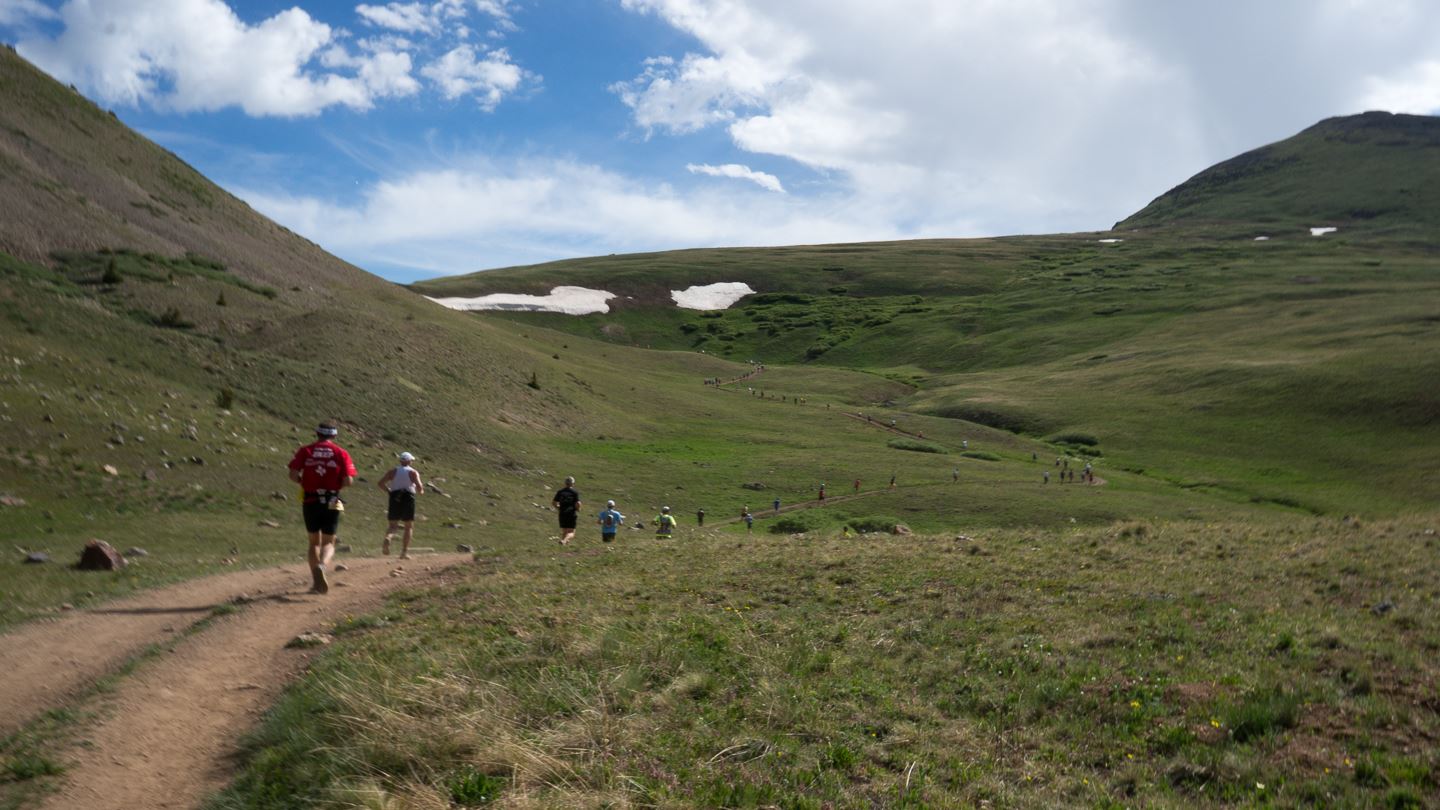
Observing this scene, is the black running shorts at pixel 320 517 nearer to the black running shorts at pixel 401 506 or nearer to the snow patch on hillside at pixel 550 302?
the black running shorts at pixel 401 506

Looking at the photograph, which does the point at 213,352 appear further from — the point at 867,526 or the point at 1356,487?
the point at 1356,487

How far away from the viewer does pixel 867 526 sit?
40875 millimetres

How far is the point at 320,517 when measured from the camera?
52.7 ft

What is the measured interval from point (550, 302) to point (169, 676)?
475 ft

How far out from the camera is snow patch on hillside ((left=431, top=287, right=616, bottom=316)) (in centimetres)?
14138

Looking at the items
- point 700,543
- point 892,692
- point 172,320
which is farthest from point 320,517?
point 172,320

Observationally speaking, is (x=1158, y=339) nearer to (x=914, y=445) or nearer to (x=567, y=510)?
(x=914, y=445)

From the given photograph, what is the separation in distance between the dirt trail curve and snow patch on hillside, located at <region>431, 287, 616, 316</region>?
127188mm

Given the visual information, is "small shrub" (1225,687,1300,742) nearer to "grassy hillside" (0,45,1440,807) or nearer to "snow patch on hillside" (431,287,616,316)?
"grassy hillside" (0,45,1440,807)

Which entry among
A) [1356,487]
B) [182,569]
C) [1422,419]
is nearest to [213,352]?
[182,569]

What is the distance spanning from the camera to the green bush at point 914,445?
68.0 metres

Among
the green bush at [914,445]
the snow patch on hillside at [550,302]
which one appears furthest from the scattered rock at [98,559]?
the snow patch on hillside at [550,302]

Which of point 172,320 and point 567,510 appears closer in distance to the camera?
point 567,510

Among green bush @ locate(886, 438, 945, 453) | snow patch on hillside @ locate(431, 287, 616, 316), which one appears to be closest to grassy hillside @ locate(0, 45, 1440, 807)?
green bush @ locate(886, 438, 945, 453)
